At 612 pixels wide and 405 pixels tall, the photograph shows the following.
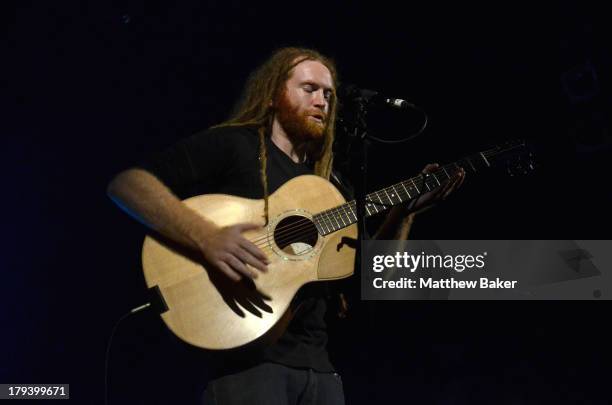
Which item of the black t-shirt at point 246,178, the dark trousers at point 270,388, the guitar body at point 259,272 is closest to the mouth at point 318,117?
the black t-shirt at point 246,178

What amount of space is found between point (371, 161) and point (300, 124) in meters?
1.05

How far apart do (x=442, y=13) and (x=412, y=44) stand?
0.30 metres

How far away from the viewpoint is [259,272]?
92.5 inches

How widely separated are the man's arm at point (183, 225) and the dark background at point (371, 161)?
134cm

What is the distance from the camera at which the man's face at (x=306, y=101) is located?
283 cm

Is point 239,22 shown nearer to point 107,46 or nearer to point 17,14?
point 107,46

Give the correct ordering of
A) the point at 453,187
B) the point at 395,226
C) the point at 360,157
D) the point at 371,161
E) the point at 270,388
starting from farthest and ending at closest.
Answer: the point at 371,161 < the point at 395,226 < the point at 453,187 < the point at 360,157 < the point at 270,388

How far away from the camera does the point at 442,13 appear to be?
420 centimetres

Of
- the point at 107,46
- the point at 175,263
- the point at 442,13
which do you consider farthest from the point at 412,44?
the point at 175,263

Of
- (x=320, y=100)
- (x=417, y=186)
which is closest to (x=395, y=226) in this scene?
(x=417, y=186)

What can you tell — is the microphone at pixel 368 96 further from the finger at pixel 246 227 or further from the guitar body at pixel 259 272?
the finger at pixel 246 227

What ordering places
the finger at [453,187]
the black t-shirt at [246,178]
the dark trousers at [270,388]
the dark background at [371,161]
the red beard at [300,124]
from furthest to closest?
the dark background at [371,161], the red beard at [300,124], the finger at [453,187], the black t-shirt at [246,178], the dark trousers at [270,388]

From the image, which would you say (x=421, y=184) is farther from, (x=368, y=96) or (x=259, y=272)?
(x=259, y=272)

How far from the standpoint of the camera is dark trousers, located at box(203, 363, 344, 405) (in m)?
2.17
